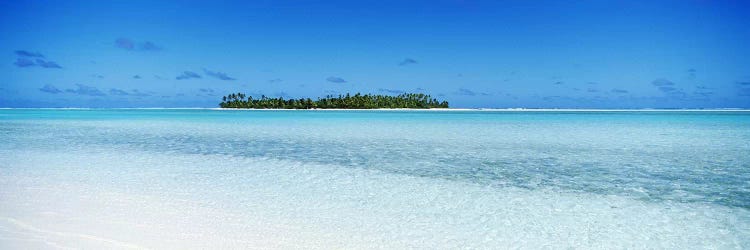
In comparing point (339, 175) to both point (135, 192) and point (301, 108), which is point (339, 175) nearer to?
point (135, 192)

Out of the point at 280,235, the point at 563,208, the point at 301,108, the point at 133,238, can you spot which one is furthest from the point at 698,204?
the point at 301,108

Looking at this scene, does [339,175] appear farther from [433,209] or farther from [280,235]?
[280,235]

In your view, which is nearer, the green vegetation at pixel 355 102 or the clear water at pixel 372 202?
the clear water at pixel 372 202

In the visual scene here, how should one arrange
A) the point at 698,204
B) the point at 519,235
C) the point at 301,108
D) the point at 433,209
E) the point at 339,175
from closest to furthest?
the point at 519,235 → the point at 433,209 → the point at 698,204 → the point at 339,175 → the point at 301,108

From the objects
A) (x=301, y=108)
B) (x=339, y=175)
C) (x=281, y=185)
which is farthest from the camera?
(x=301, y=108)

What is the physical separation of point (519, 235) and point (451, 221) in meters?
0.48

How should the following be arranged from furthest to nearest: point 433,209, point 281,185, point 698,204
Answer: point 281,185
point 698,204
point 433,209

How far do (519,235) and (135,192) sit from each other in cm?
319

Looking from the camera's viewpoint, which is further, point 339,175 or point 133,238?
point 339,175

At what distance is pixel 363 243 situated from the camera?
2.84 meters

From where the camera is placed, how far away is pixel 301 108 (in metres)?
88.7

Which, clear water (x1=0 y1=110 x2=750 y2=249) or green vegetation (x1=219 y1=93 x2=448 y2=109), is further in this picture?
green vegetation (x1=219 y1=93 x2=448 y2=109)

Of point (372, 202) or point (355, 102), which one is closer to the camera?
point (372, 202)

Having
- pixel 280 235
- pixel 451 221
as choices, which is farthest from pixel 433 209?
pixel 280 235
